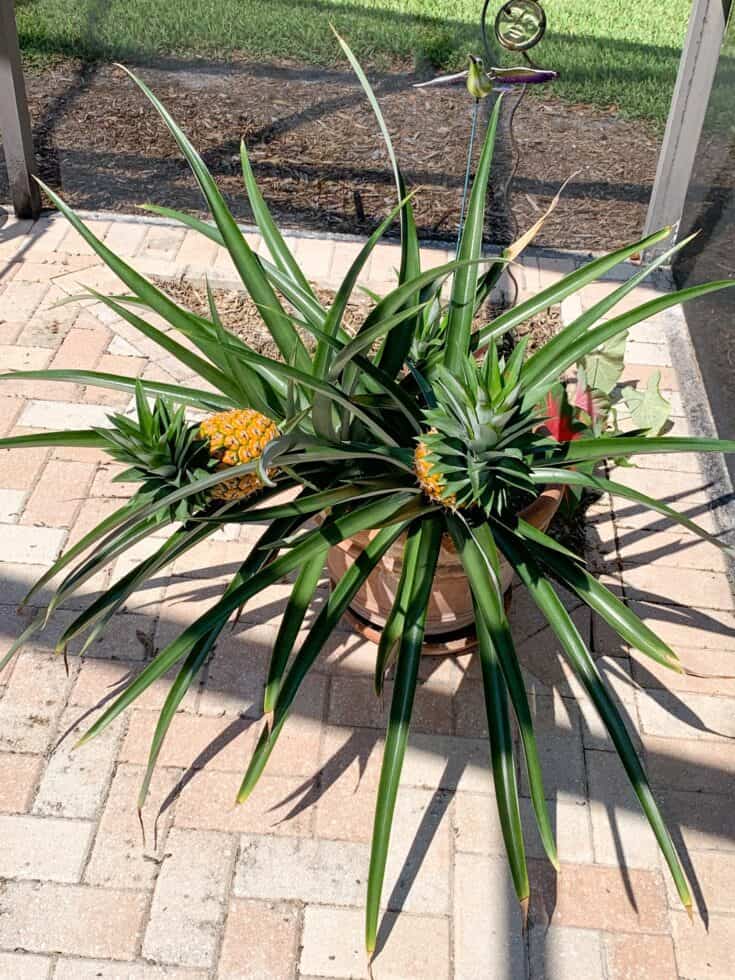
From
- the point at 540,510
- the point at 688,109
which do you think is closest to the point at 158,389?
the point at 540,510

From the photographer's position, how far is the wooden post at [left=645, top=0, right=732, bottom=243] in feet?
13.0

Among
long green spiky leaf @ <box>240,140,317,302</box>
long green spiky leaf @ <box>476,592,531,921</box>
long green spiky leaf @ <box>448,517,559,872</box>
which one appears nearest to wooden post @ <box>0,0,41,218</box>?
long green spiky leaf @ <box>240,140,317,302</box>

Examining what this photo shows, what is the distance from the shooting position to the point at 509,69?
291 centimetres

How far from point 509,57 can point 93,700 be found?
3.62 meters

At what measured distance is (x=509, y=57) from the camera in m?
4.76

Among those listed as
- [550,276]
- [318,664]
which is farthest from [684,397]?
[318,664]

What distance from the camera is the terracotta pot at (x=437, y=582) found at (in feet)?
7.75

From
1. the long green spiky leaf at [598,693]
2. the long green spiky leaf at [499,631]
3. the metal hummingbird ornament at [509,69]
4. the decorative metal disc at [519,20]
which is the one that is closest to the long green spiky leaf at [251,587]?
the long green spiky leaf at [499,631]

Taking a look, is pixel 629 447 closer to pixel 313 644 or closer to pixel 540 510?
pixel 540 510

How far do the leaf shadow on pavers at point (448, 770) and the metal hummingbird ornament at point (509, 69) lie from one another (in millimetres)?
1238

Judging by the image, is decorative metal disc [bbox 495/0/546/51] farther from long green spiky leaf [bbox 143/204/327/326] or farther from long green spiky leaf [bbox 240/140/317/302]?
long green spiky leaf [bbox 143/204/327/326]

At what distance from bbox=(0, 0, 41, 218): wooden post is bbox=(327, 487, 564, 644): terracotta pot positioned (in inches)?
105

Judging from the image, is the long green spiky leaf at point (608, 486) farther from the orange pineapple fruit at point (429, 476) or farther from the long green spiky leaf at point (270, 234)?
the long green spiky leaf at point (270, 234)

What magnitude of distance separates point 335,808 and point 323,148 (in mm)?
4138
